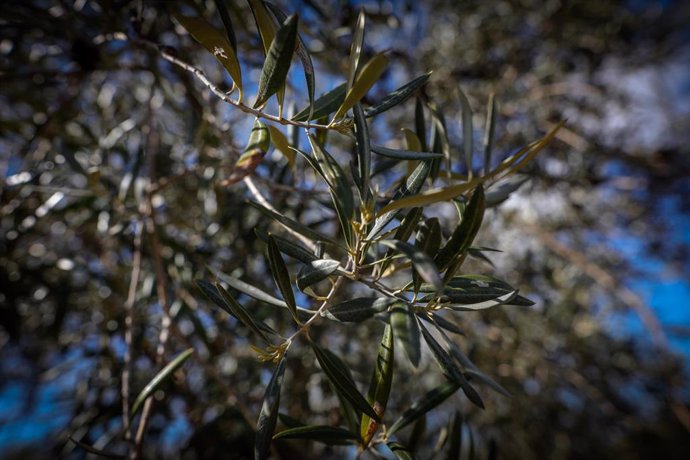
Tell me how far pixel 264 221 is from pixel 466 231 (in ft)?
2.96

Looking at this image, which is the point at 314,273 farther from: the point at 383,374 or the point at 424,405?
the point at 424,405

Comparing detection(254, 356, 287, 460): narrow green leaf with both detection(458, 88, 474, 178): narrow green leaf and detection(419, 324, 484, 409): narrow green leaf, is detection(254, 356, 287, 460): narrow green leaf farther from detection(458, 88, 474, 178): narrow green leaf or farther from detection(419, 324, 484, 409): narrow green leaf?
detection(458, 88, 474, 178): narrow green leaf

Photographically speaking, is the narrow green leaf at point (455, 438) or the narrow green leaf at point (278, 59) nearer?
the narrow green leaf at point (278, 59)

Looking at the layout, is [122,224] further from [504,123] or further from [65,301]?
[504,123]

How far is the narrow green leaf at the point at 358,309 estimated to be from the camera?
0.60 meters

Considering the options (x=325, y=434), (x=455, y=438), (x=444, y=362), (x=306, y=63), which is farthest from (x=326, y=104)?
(x=455, y=438)

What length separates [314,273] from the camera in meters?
0.56

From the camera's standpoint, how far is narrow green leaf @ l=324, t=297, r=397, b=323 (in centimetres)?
60

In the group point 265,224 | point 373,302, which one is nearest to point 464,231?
point 373,302

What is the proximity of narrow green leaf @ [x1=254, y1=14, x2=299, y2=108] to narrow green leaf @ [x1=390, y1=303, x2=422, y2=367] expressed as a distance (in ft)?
1.10

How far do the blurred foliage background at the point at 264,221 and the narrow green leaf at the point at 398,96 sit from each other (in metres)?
0.35

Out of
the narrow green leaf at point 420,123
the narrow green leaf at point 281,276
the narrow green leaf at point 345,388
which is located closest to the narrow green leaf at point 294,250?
the narrow green leaf at point 281,276

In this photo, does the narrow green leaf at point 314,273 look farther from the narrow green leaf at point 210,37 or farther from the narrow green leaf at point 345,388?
the narrow green leaf at point 210,37

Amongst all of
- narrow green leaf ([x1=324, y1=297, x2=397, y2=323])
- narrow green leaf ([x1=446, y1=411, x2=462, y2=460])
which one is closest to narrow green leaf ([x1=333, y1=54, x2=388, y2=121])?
narrow green leaf ([x1=324, y1=297, x2=397, y2=323])
